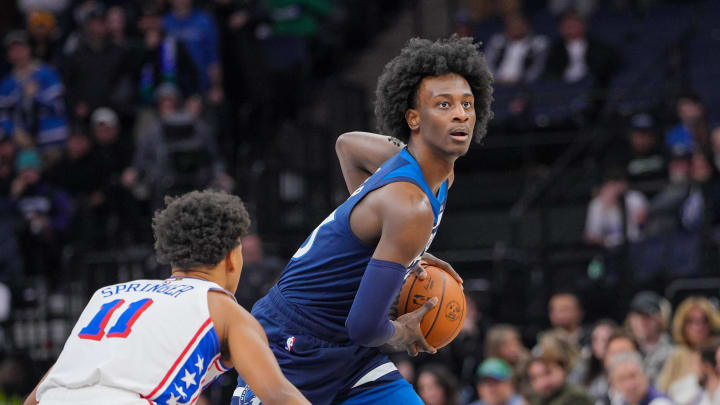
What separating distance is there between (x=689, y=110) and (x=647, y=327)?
2.70 meters

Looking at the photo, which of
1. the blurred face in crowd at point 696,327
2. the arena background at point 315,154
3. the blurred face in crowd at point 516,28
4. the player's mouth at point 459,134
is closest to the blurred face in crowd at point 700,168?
the arena background at point 315,154

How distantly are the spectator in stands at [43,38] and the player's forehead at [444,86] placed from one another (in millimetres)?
10261

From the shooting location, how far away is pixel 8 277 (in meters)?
11.9

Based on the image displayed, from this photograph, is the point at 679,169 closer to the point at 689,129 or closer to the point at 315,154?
the point at 689,129

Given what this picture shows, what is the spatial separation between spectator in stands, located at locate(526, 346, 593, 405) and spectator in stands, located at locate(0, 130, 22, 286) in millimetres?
6188

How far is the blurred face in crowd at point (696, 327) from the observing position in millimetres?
8039

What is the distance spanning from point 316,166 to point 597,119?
2882mm

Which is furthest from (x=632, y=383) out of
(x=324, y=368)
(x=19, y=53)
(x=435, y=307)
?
(x=19, y=53)

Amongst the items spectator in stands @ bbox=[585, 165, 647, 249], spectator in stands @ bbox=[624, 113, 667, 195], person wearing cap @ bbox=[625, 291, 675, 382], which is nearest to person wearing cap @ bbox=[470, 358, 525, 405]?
person wearing cap @ bbox=[625, 291, 675, 382]

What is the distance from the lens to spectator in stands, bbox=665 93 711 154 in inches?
398

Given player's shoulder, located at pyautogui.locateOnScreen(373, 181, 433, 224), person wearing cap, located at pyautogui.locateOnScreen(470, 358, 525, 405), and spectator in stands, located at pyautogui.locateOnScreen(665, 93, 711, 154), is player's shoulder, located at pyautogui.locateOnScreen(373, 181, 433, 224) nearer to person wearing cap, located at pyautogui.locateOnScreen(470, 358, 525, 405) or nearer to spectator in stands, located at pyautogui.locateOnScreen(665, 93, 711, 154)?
person wearing cap, located at pyautogui.locateOnScreen(470, 358, 525, 405)

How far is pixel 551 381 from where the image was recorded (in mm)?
7965

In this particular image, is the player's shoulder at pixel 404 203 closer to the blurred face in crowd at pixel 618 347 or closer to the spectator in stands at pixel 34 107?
the blurred face in crowd at pixel 618 347

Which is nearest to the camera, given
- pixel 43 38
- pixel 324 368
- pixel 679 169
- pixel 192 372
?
pixel 192 372
